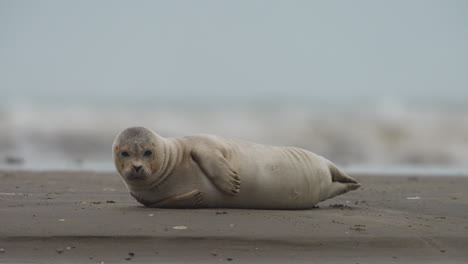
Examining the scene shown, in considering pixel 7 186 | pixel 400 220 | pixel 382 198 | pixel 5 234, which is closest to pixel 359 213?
pixel 400 220

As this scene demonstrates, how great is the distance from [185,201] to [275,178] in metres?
0.83

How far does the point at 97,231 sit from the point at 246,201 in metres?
1.76

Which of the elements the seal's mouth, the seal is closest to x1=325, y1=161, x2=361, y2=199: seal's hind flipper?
the seal

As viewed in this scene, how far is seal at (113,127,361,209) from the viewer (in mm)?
7367

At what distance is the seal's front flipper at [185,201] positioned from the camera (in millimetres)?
7594

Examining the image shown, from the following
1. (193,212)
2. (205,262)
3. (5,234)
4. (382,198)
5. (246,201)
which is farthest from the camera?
(382,198)

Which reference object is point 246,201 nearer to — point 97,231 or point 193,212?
point 193,212

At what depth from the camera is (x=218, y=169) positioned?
7535 millimetres

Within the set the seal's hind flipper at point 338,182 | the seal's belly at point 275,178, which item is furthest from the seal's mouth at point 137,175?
the seal's hind flipper at point 338,182

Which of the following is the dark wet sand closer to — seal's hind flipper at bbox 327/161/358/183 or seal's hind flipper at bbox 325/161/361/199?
seal's hind flipper at bbox 325/161/361/199

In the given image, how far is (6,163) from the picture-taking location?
1706cm

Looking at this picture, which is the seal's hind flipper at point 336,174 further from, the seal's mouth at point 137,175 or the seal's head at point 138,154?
the seal's mouth at point 137,175

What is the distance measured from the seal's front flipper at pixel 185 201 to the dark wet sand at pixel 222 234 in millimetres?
188

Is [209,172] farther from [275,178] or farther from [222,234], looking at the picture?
[222,234]
